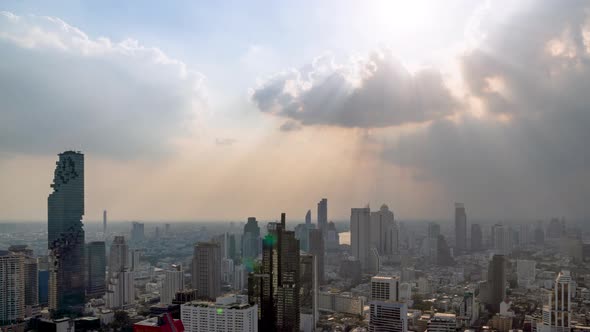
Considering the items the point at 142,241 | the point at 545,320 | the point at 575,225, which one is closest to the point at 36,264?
the point at 142,241

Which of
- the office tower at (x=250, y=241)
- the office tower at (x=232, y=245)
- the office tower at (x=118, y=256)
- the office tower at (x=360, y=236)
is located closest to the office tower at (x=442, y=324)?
the office tower at (x=250, y=241)

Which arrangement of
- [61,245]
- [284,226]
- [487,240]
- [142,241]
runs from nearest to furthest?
1. [284,226]
2. [487,240]
3. [61,245]
4. [142,241]

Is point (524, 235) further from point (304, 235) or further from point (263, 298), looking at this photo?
point (263, 298)

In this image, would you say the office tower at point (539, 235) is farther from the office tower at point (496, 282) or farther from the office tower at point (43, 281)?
the office tower at point (43, 281)

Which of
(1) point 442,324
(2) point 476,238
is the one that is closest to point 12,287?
(1) point 442,324

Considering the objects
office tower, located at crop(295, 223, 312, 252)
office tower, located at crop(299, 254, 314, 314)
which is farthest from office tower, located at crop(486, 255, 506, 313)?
office tower, located at crop(295, 223, 312, 252)

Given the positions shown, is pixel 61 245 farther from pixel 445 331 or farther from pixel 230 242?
pixel 445 331
